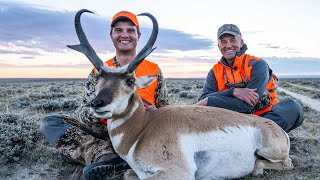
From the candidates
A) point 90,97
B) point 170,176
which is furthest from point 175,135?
point 90,97

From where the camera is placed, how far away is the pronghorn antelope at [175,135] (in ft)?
16.2

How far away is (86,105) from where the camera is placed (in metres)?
6.78

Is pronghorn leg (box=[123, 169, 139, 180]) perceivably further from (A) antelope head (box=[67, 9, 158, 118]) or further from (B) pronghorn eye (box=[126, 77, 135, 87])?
(B) pronghorn eye (box=[126, 77, 135, 87])

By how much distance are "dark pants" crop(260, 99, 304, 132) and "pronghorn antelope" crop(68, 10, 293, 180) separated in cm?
177

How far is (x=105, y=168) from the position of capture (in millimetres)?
5746

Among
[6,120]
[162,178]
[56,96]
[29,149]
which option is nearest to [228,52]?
[162,178]

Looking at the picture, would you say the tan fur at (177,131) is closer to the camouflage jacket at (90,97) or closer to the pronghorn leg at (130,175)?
the pronghorn leg at (130,175)

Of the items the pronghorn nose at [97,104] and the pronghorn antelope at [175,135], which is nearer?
the pronghorn nose at [97,104]

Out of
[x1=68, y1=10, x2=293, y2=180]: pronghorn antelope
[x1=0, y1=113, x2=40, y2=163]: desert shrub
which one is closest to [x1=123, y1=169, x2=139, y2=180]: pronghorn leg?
[x1=68, y1=10, x2=293, y2=180]: pronghorn antelope

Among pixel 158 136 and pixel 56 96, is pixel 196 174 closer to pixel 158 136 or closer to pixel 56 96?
pixel 158 136

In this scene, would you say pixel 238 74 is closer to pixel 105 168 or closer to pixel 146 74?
pixel 146 74

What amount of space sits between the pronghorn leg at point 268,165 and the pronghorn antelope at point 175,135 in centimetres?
2

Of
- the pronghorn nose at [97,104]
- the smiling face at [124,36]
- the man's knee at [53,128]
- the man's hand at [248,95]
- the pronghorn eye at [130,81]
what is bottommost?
the man's knee at [53,128]

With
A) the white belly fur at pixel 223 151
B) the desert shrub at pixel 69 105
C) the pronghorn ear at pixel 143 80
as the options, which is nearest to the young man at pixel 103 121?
the pronghorn ear at pixel 143 80
